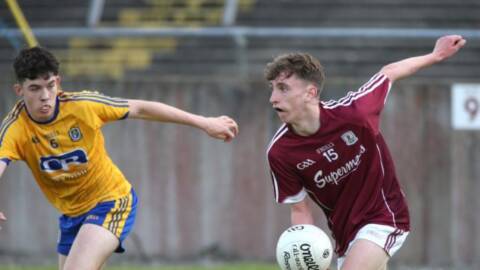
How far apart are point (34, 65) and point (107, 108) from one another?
587mm


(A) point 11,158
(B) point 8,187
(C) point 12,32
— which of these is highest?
(C) point 12,32

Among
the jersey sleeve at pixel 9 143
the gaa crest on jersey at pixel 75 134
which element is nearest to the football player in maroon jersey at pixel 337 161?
the gaa crest on jersey at pixel 75 134

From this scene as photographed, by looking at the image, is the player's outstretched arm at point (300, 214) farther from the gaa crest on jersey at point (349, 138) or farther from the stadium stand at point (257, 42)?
the stadium stand at point (257, 42)

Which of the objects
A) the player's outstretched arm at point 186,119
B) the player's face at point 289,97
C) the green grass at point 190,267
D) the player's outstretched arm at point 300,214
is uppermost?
the player's face at point 289,97

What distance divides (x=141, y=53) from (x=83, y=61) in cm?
89

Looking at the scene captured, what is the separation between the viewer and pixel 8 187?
40.6ft

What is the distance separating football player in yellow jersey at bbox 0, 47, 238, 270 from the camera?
6957 millimetres

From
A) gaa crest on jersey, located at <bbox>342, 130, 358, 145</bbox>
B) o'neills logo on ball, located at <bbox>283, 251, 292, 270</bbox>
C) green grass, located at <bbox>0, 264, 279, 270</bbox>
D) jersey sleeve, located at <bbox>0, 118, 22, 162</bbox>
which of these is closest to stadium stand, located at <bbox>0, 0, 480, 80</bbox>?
green grass, located at <bbox>0, 264, 279, 270</bbox>

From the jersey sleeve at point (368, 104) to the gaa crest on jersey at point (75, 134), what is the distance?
5.59ft

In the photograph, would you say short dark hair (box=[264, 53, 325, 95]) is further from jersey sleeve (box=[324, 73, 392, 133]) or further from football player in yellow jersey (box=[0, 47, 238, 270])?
football player in yellow jersey (box=[0, 47, 238, 270])

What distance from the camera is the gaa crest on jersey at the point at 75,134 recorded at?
7157 millimetres

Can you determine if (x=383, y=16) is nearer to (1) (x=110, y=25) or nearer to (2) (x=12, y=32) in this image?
(1) (x=110, y=25)

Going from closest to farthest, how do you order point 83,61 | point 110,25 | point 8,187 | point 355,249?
1. point 355,249
2. point 8,187
3. point 83,61
4. point 110,25

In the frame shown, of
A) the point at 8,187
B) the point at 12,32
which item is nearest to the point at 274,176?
the point at 8,187
